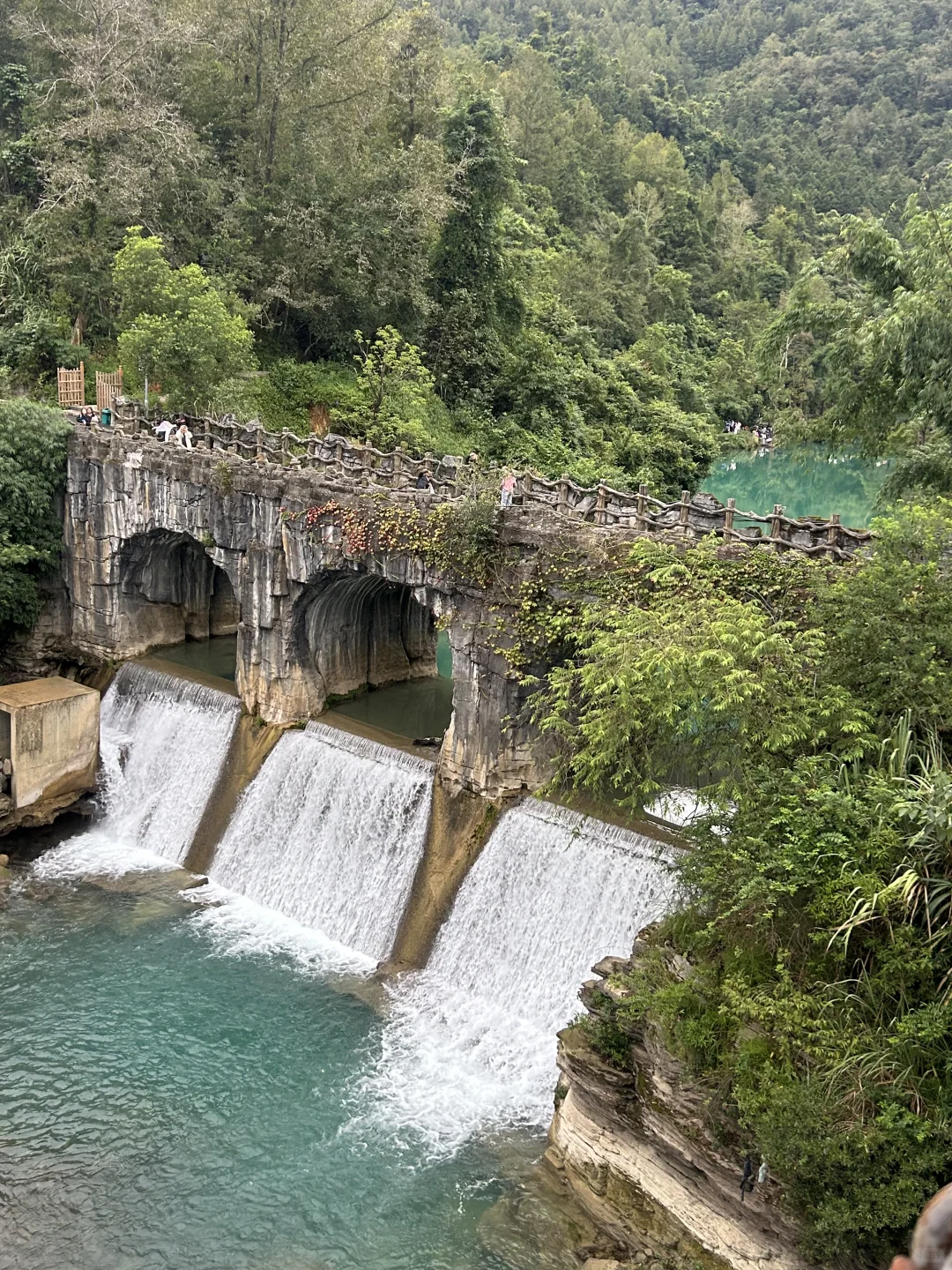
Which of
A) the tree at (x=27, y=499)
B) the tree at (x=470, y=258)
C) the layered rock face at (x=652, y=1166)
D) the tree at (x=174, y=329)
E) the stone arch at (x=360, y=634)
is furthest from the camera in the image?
the tree at (x=470, y=258)

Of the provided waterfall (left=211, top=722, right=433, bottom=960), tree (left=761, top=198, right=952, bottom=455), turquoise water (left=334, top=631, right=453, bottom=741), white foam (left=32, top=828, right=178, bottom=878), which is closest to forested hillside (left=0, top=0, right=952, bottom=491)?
tree (left=761, top=198, right=952, bottom=455)

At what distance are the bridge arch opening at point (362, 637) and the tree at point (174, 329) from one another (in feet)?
34.4

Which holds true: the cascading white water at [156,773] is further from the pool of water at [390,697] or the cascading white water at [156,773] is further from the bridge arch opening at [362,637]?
the pool of water at [390,697]

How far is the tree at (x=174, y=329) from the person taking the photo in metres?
30.2

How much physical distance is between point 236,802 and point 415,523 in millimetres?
7423

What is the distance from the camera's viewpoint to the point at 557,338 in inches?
1875

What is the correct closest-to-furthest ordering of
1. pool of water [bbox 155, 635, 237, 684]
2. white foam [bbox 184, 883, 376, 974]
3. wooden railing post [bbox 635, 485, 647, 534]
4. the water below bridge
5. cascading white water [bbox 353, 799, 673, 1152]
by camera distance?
the water below bridge, cascading white water [bbox 353, 799, 673, 1152], wooden railing post [bbox 635, 485, 647, 534], white foam [bbox 184, 883, 376, 974], pool of water [bbox 155, 635, 237, 684]

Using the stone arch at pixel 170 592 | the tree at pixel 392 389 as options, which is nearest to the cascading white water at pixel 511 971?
the stone arch at pixel 170 592

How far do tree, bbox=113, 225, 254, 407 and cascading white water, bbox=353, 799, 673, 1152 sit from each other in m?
18.9

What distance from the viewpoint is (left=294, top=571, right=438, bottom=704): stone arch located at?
2397cm

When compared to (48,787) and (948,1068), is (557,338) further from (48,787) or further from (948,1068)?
(948,1068)

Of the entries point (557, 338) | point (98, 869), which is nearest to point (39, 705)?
point (98, 869)

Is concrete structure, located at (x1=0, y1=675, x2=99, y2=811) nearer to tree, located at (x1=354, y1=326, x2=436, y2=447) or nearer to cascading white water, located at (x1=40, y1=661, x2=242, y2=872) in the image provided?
cascading white water, located at (x1=40, y1=661, x2=242, y2=872)

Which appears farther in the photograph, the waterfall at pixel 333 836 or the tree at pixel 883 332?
the waterfall at pixel 333 836
